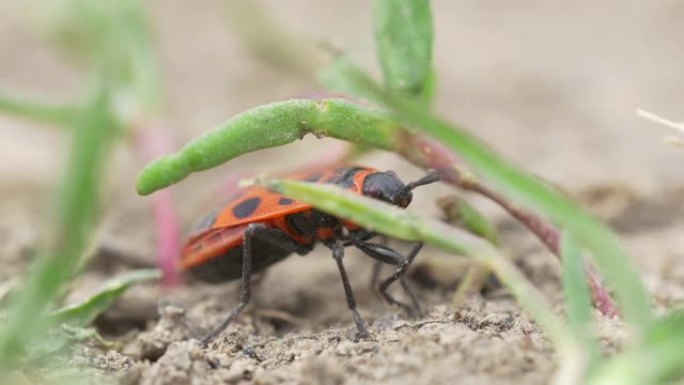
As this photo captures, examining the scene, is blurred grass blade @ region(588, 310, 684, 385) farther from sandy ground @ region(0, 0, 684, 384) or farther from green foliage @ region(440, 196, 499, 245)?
green foliage @ region(440, 196, 499, 245)

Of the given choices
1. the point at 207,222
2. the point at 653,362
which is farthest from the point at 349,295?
the point at 653,362

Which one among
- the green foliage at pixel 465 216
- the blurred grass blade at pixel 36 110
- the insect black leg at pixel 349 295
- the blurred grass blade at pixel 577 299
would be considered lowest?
the blurred grass blade at pixel 577 299

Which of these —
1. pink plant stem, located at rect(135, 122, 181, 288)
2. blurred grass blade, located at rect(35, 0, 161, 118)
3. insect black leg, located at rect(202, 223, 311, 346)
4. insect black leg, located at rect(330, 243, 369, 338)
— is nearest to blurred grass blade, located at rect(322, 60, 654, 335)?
insect black leg, located at rect(330, 243, 369, 338)

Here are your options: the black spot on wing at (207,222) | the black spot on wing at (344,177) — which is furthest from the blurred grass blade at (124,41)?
the black spot on wing at (344,177)

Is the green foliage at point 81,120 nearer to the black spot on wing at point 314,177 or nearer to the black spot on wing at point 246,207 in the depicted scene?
the black spot on wing at point 246,207

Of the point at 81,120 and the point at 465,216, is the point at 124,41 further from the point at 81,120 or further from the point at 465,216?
the point at 81,120

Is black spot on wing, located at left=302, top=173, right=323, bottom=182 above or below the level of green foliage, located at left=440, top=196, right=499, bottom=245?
below
